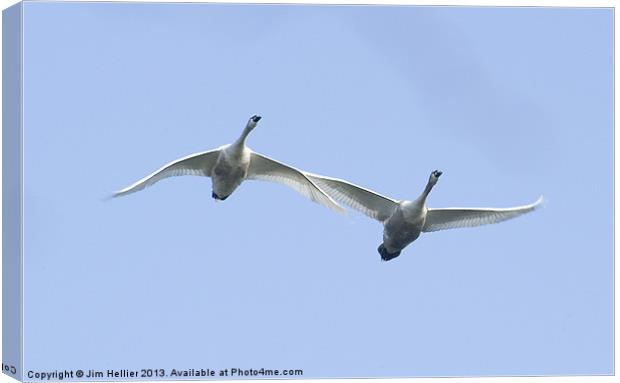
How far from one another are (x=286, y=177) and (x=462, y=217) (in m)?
1.55

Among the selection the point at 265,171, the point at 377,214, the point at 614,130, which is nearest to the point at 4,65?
the point at 265,171

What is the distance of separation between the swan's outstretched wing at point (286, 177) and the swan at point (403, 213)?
104 millimetres

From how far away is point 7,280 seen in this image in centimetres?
1411

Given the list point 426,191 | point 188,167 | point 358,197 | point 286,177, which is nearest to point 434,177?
point 426,191

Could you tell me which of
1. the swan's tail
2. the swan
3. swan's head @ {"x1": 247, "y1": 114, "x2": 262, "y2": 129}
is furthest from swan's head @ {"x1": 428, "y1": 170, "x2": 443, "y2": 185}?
swan's head @ {"x1": 247, "y1": 114, "x2": 262, "y2": 129}

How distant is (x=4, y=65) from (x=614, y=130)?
193 inches

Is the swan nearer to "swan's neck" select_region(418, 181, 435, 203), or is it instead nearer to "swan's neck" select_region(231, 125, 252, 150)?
"swan's neck" select_region(418, 181, 435, 203)

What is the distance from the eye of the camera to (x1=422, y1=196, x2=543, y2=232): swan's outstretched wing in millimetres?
15867

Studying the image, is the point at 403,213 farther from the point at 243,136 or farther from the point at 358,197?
the point at 243,136

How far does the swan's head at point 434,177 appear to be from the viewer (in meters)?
16.0

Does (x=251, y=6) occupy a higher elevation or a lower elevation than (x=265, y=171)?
higher

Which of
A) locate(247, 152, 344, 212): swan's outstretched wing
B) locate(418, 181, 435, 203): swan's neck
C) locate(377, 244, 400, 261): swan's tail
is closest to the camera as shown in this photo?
locate(247, 152, 344, 212): swan's outstretched wing

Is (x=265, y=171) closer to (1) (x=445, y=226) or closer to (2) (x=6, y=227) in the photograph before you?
(1) (x=445, y=226)

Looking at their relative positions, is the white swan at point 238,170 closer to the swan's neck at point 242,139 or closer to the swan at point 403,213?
the swan's neck at point 242,139
